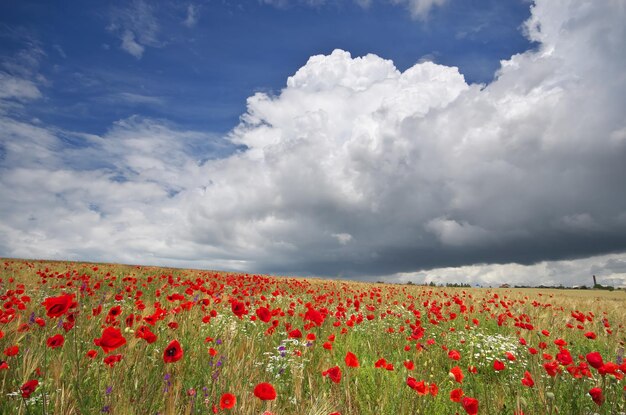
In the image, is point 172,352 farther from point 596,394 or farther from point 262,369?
point 596,394

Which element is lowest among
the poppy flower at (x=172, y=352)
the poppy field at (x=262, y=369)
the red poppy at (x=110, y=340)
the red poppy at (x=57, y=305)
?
the poppy field at (x=262, y=369)

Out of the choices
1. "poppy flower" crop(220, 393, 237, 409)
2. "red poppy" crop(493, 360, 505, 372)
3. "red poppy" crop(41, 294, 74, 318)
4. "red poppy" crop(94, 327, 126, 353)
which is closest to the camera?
"poppy flower" crop(220, 393, 237, 409)

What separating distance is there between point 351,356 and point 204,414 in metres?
1.31

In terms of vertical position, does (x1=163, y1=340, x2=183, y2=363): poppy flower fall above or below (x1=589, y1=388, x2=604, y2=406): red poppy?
above

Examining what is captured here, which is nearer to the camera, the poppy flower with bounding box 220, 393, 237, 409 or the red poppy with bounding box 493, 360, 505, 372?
the poppy flower with bounding box 220, 393, 237, 409

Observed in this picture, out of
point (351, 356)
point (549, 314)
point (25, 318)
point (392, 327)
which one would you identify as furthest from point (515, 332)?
point (25, 318)

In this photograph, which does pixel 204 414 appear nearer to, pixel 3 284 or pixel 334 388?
pixel 334 388

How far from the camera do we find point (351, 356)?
3365 millimetres

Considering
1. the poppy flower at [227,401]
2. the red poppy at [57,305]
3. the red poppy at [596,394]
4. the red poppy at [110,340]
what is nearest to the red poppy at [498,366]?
the red poppy at [596,394]

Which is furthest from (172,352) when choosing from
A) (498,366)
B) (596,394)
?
(596,394)

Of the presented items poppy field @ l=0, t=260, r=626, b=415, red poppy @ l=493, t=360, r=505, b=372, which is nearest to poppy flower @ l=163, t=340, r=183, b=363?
poppy field @ l=0, t=260, r=626, b=415

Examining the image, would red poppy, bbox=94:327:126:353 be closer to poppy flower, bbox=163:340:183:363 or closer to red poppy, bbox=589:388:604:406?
poppy flower, bbox=163:340:183:363

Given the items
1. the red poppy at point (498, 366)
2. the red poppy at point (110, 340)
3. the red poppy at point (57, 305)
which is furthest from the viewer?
the red poppy at point (498, 366)

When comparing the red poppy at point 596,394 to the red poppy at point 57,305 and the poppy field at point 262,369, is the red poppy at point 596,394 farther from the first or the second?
the red poppy at point 57,305
